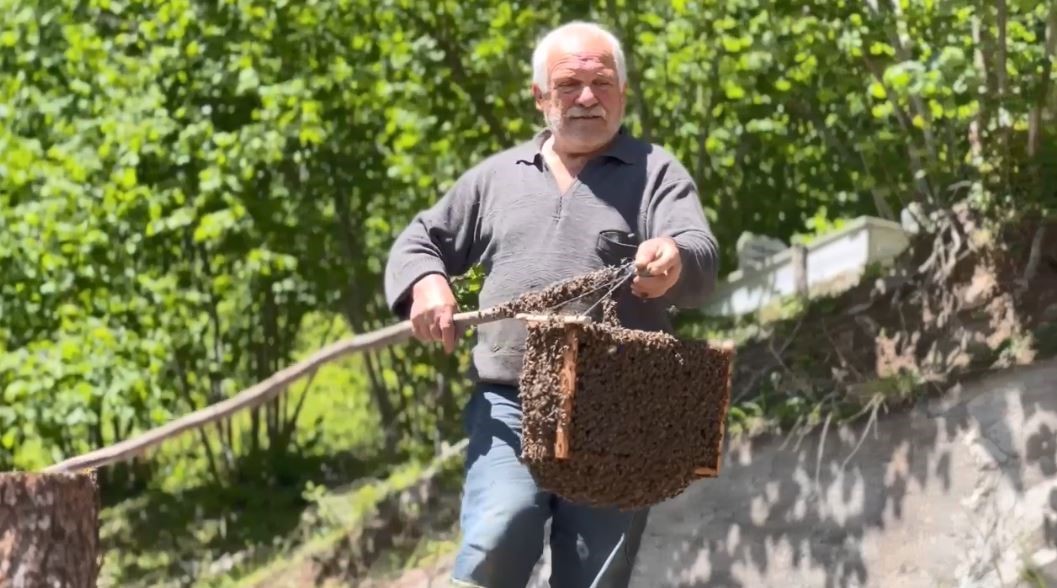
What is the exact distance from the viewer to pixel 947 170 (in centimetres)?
696

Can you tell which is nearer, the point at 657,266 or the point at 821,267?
the point at 657,266

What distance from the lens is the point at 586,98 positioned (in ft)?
11.8

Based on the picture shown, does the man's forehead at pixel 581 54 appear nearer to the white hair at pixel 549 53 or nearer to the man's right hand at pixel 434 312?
the white hair at pixel 549 53

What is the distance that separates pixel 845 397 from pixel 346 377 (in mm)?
7231

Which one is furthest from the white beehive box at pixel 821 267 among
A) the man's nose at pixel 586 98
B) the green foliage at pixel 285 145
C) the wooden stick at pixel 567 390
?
the wooden stick at pixel 567 390

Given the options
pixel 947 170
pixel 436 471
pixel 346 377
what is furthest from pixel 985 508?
pixel 346 377

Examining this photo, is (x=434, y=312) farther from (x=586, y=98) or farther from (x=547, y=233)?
(x=586, y=98)

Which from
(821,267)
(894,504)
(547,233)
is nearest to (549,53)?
(547,233)

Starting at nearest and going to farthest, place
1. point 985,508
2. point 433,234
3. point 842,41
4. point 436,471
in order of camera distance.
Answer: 1. point 433,234
2. point 985,508
3. point 842,41
4. point 436,471

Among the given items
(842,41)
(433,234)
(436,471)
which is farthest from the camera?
(436,471)

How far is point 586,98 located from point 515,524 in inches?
40.3

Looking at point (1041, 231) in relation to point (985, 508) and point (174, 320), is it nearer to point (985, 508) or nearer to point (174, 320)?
point (985, 508)

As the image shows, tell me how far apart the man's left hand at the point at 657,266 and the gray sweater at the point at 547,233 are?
70 millimetres

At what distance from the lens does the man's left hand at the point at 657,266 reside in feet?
10.8
